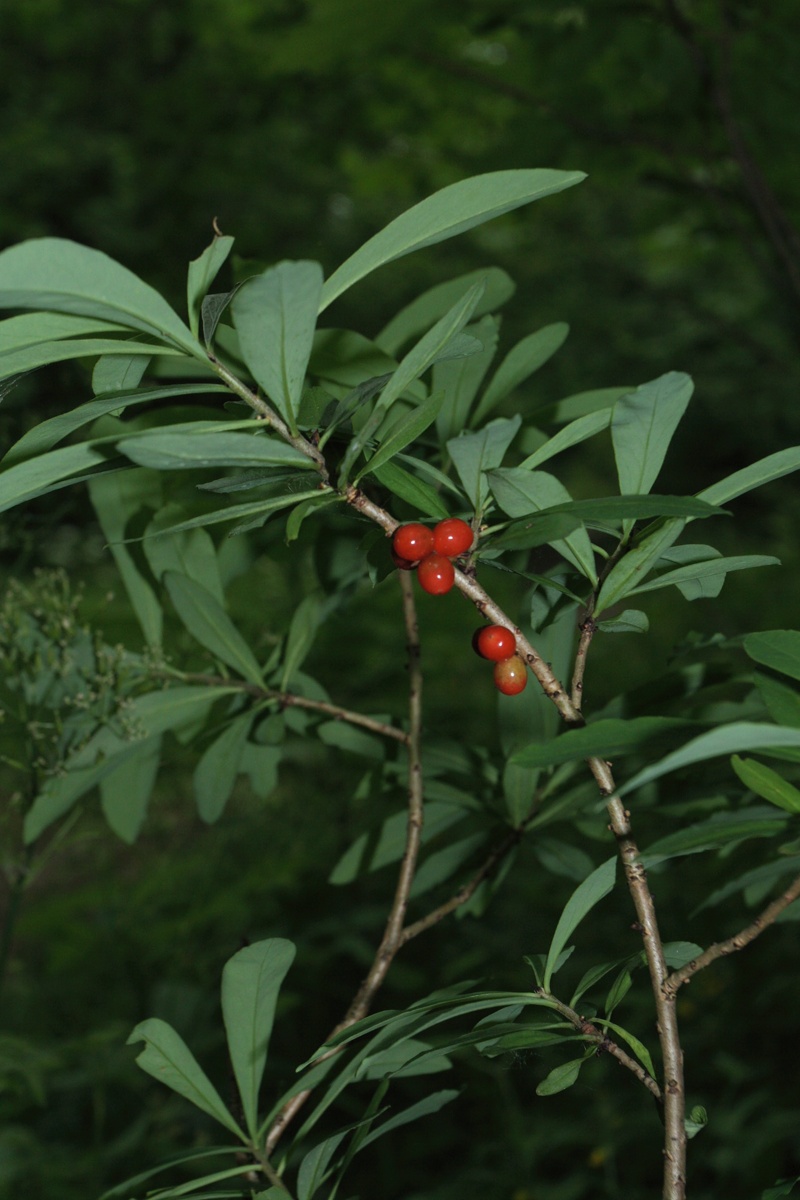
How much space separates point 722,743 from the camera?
0.23 m

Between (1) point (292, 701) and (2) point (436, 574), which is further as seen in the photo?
(1) point (292, 701)

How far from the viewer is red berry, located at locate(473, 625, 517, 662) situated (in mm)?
366

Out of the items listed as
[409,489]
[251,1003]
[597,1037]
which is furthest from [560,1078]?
[409,489]

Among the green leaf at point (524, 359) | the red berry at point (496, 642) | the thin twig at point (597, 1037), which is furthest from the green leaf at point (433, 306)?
the thin twig at point (597, 1037)

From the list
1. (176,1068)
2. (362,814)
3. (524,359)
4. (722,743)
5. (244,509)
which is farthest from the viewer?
(362,814)

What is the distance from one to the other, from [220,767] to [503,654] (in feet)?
0.95

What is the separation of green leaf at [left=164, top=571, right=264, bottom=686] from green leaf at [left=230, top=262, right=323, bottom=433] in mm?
239

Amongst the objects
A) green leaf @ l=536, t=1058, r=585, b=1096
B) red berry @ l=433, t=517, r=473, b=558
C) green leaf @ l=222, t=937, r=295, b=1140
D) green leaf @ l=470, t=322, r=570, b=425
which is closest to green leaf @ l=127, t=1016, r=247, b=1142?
green leaf @ l=222, t=937, r=295, b=1140

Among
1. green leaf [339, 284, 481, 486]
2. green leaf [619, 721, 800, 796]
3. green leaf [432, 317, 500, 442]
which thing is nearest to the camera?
green leaf [619, 721, 800, 796]

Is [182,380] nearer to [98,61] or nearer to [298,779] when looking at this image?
[298,779]

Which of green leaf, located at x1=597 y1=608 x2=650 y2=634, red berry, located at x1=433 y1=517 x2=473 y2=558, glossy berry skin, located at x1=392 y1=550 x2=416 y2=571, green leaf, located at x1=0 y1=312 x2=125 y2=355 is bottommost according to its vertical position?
green leaf, located at x1=597 y1=608 x2=650 y2=634

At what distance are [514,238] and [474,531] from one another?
5419 millimetres

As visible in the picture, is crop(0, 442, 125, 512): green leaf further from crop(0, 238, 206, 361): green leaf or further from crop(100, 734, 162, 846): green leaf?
crop(100, 734, 162, 846): green leaf

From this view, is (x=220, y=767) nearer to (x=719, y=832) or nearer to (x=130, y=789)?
(x=130, y=789)
